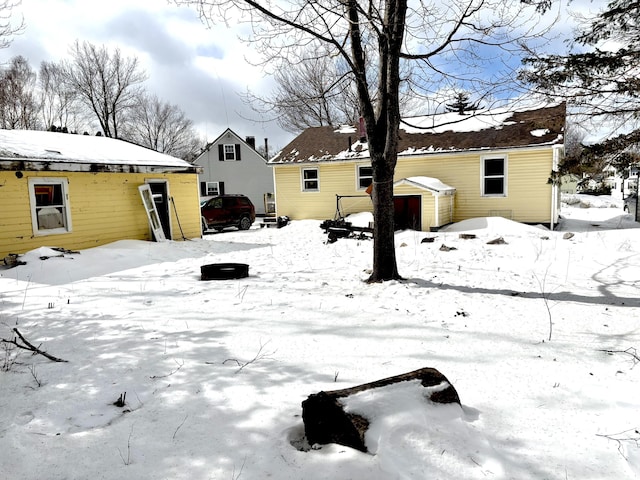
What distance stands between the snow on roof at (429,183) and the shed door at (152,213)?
878cm

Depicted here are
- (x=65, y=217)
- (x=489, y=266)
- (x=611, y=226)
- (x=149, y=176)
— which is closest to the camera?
(x=489, y=266)

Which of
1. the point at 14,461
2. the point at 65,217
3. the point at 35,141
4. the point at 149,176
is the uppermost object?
the point at 35,141

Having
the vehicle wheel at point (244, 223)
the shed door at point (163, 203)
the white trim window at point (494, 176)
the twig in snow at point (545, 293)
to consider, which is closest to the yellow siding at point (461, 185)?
the white trim window at point (494, 176)

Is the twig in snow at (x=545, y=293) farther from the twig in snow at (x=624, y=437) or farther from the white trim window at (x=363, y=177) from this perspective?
the white trim window at (x=363, y=177)

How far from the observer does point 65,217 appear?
445 inches

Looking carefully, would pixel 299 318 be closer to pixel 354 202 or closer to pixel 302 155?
pixel 354 202

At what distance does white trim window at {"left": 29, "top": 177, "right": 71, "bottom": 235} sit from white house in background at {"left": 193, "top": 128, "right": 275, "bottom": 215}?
21716 millimetres

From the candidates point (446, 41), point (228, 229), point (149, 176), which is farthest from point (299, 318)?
point (228, 229)

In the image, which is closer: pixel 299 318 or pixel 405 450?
pixel 405 450

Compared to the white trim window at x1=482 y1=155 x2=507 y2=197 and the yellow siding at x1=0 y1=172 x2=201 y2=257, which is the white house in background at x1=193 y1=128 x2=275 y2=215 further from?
the white trim window at x1=482 y1=155 x2=507 y2=197

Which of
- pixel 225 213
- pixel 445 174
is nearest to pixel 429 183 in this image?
pixel 445 174

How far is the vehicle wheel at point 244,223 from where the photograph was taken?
68.1 ft

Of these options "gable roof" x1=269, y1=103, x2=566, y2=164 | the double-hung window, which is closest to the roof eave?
"gable roof" x1=269, y1=103, x2=566, y2=164

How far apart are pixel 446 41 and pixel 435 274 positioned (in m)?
4.15
